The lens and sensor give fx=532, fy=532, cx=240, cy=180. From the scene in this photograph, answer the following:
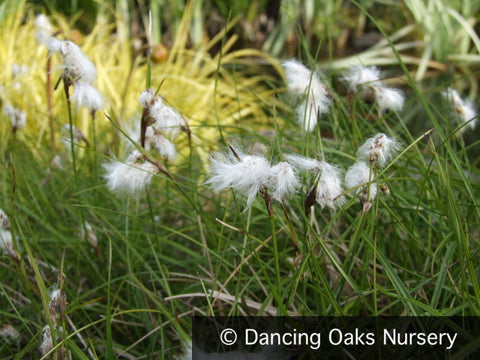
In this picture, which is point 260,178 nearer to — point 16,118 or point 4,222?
point 4,222

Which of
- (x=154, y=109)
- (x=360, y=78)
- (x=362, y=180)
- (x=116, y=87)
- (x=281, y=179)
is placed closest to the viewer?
(x=281, y=179)

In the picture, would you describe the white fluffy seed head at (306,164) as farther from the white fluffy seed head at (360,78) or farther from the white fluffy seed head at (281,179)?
the white fluffy seed head at (360,78)

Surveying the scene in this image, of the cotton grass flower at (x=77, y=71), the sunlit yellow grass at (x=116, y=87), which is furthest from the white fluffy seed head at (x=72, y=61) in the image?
the sunlit yellow grass at (x=116, y=87)

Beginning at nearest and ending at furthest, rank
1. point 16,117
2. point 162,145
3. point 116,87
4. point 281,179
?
point 281,179 → point 162,145 → point 16,117 → point 116,87

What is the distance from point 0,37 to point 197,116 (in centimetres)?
144

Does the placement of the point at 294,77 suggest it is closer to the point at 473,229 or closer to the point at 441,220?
the point at 441,220

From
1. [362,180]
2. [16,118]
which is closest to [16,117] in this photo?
[16,118]

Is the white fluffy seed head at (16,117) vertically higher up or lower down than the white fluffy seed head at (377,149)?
lower down

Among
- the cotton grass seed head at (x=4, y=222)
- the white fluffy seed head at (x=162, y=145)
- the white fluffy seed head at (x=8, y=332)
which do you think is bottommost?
the white fluffy seed head at (x=8, y=332)

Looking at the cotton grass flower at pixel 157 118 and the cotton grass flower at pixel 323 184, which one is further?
the cotton grass flower at pixel 157 118

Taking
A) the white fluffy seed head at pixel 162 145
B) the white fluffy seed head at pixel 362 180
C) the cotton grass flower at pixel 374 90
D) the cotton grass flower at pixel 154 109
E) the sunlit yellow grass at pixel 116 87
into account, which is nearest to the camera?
the white fluffy seed head at pixel 362 180

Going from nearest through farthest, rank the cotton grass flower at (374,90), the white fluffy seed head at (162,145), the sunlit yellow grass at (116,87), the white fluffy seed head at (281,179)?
the white fluffy seed head at (281,179)
the white fluffy seed head at (162,145)
the cotton grass flower at (374,90)
the sunlit yellow grass at (116,87)

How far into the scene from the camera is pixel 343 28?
17.3 ft

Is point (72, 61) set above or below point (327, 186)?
above
